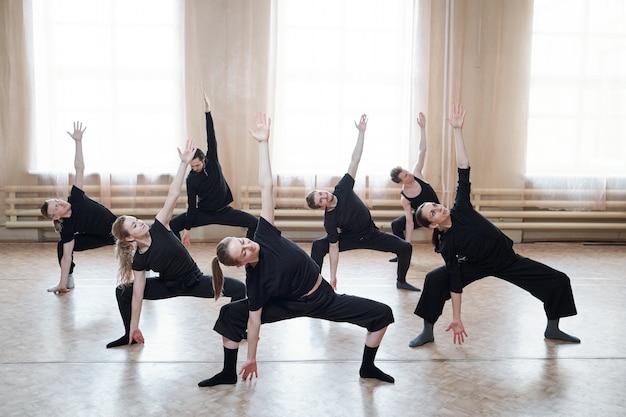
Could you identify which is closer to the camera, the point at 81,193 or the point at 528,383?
the point at 528,383

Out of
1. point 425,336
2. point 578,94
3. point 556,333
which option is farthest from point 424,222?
point 578,94

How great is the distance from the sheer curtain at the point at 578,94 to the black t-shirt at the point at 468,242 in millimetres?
3858

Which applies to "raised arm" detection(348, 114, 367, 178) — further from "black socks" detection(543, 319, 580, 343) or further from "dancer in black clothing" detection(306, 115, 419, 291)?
"black socks" detection(543, 319, 580, 343)

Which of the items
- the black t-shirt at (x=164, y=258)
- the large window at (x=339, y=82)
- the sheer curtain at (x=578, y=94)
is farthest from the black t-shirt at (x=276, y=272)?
the sheer curtain at (x=578, y=94)

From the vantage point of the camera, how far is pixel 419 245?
7.42 metres

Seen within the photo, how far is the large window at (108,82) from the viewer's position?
709 centimetres

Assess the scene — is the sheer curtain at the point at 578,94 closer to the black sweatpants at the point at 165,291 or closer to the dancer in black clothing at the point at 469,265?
the dancer in black clothing at the point at 469,265

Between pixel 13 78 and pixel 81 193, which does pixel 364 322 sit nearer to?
pixel 81 193

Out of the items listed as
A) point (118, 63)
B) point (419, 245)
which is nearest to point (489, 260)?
point (419, 245)

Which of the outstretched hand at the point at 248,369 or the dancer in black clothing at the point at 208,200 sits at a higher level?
the dancer in black clothing at the point at 208,200

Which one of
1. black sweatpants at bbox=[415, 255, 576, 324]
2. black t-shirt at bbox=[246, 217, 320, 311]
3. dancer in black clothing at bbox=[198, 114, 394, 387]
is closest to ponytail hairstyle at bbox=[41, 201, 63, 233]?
dancer in black clothing at bbox=[198, 114, 394, 387]

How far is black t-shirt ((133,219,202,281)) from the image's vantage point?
382 cm

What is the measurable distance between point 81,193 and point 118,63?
2439mm

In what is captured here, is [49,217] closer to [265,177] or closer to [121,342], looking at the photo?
[121,342]
